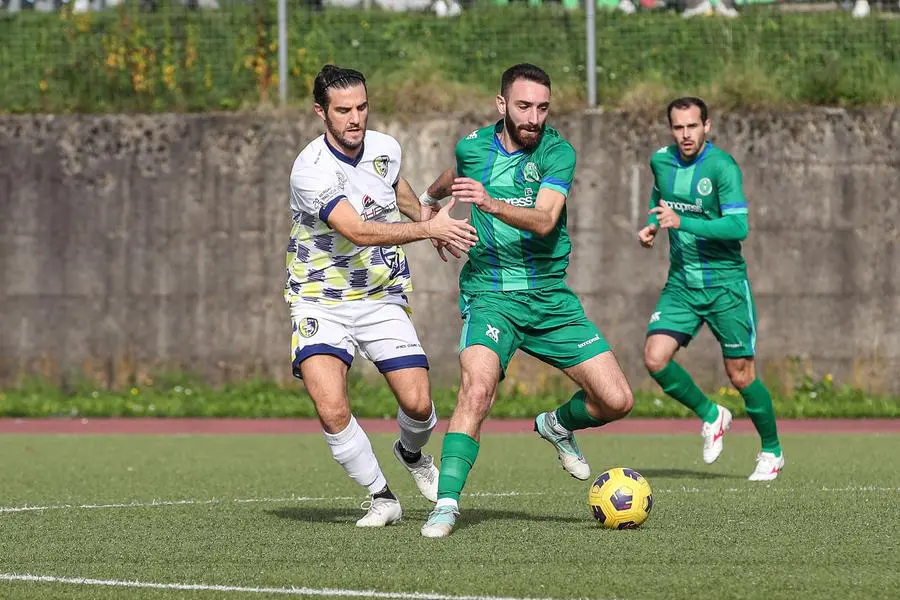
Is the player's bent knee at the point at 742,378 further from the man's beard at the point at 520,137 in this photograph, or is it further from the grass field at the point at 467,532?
the man's beard at the point at 520,137

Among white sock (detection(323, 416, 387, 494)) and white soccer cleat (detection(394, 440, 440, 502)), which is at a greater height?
white sock (detection(323, 416, 387, 494))

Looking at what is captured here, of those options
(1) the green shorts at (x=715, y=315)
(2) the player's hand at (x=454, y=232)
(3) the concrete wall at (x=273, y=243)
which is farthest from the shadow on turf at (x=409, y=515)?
(3) the concrete wall at (x=273, y=243)

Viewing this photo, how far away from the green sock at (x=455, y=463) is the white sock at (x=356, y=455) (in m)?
0.56

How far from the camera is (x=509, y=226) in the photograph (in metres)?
7.58

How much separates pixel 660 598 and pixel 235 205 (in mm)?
11787

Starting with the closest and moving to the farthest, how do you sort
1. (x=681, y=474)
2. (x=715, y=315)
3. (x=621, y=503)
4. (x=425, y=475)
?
(x=621, y=503)
(x=425, y=475)
(x=715, y=315)
(x=681, y=474)

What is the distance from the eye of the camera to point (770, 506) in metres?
8.00

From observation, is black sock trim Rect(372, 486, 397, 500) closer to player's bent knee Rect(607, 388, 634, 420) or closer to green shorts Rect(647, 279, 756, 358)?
player's bent knee Rect(607, 388, 634, 420)

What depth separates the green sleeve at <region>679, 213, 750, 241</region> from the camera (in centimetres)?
950

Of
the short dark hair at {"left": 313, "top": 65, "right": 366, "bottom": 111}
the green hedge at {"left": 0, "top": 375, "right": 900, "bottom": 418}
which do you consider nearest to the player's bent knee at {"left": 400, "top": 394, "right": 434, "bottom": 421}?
the short dark hair at {"left": 313, "top": 65, "right": 366, "bottom": 111}

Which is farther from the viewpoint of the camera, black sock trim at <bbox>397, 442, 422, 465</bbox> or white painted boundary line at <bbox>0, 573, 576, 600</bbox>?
black sock trim at <bbox>397, 442, 422, 465</bbox>

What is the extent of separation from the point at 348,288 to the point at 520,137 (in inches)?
45.0

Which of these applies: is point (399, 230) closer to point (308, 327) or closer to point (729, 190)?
point (308, 327)

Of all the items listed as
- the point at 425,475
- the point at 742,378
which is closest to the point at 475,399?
the point at 425,475
